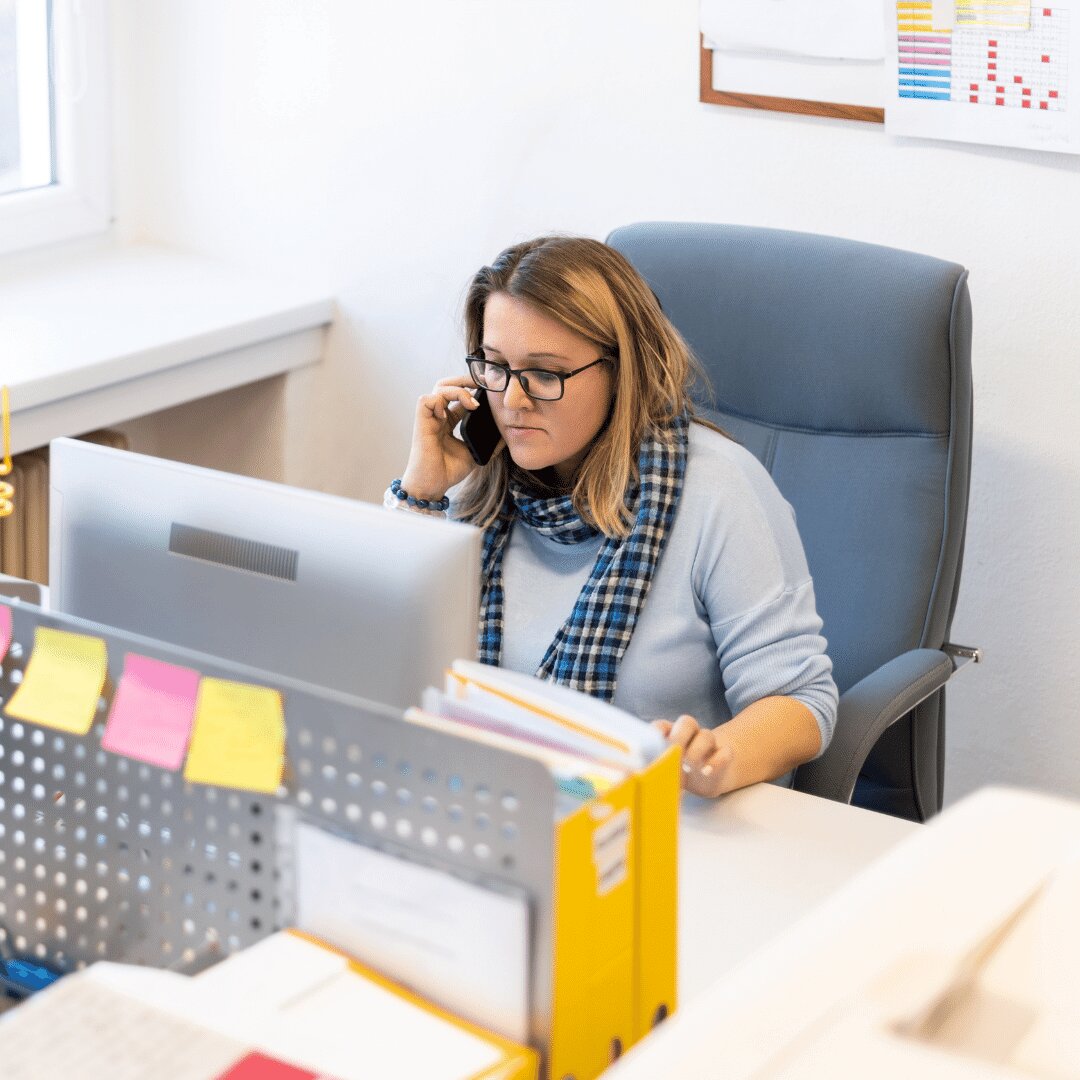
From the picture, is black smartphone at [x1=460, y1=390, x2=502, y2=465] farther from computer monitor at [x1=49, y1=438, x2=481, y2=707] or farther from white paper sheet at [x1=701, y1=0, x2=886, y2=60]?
white paper sheet at [x1=701, y1=0, x2=886, y2=60]

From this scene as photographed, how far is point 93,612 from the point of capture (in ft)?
3.90

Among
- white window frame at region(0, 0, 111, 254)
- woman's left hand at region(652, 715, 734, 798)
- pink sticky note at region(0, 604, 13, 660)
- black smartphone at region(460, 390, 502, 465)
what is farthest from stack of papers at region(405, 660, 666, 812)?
white window frame at region(0, 0, 111, 254)

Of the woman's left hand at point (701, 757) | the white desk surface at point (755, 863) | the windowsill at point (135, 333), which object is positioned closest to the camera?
the white desk surface at point (755, 863)

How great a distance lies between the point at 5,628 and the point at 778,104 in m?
1.57

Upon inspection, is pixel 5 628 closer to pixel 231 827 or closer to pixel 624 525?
pixel 231 827

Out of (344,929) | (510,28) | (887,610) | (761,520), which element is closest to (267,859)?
(344,929)

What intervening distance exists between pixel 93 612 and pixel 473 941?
1.66ft

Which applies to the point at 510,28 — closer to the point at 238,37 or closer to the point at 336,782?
the point at 238,37

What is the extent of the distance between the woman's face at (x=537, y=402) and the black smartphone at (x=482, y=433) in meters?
0.06

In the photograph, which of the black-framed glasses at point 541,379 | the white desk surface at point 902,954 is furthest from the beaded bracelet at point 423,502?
the white desk surface at point 902,954

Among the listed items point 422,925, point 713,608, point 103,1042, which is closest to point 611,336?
point 713,608

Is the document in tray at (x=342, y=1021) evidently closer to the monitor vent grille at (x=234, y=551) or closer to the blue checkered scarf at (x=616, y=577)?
the monitor vent grille at (x=234, y=551)

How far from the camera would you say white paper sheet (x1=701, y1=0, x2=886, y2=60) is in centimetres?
216

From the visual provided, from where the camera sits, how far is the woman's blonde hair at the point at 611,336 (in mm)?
1632
